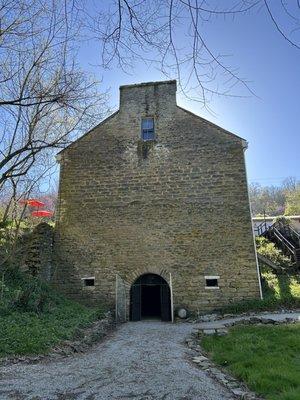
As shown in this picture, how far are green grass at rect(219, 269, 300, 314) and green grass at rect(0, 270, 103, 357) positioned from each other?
5.31 metres

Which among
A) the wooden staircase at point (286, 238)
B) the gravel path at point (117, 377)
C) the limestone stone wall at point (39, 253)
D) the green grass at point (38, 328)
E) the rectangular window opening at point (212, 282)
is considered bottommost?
the gravel path at point (117, 377)

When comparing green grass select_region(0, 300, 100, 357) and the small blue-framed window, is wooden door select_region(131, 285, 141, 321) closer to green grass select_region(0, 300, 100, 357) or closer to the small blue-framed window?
green grass select_region(0, 300, 100, 357)

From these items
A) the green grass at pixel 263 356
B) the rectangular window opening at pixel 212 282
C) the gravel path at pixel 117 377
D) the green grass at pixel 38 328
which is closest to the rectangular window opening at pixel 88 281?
the green grass at pixel 38 328

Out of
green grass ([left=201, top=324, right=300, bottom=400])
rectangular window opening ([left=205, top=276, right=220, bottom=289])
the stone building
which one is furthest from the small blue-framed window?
green grass ([left=201, top=324, right=300, bottom=400])

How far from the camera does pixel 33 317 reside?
10.2 metres

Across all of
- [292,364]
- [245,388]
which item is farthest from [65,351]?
[292,364]

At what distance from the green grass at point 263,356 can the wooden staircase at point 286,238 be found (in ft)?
36.3

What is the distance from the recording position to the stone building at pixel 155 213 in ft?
47.3

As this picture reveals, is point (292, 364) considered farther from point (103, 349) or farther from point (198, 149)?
point (198, 149)

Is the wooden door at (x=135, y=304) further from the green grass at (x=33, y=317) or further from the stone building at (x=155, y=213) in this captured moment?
the green grass at (x=33, y=317)

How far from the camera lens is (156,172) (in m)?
15.9

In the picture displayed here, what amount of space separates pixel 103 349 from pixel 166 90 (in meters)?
12.2

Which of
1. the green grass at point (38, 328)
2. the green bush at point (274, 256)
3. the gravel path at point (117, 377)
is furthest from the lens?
the green bush at point (274, 256)

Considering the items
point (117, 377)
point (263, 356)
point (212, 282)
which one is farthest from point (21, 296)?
point (263, 356)
